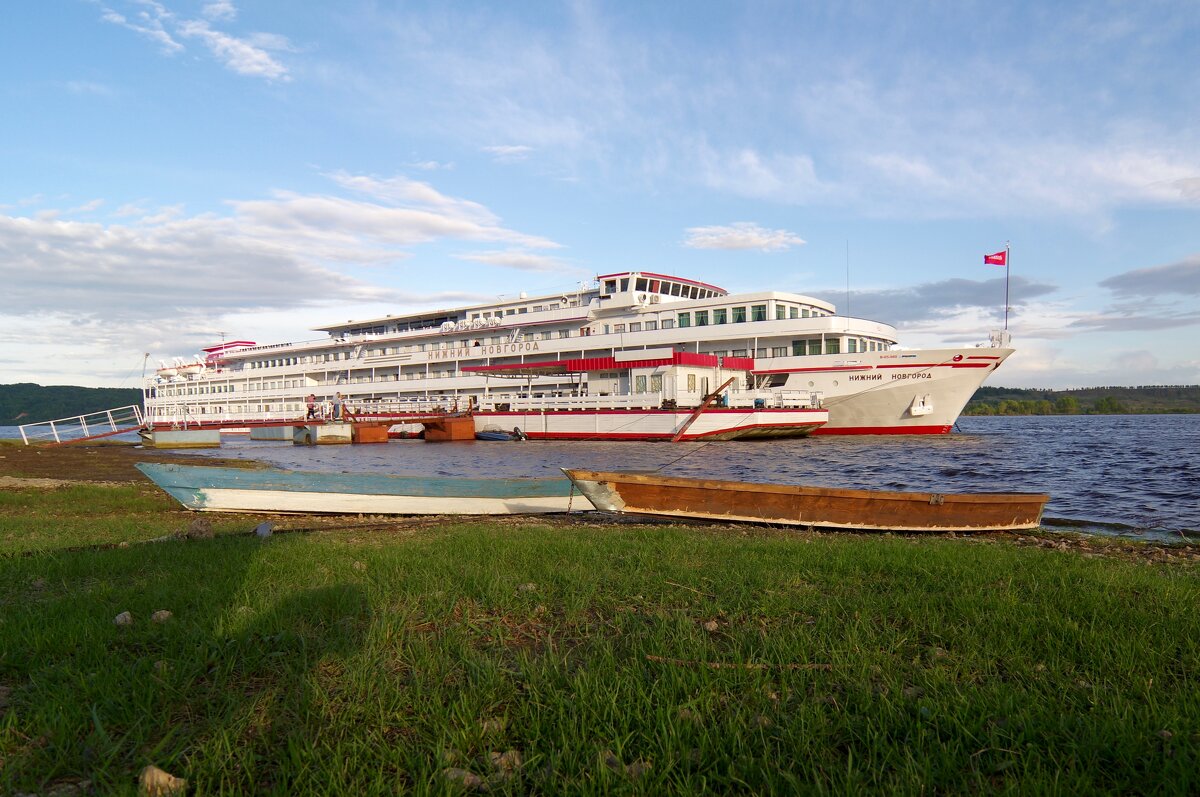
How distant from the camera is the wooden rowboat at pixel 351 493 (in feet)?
36.2

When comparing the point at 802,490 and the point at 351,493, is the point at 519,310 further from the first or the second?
the point at 802,490

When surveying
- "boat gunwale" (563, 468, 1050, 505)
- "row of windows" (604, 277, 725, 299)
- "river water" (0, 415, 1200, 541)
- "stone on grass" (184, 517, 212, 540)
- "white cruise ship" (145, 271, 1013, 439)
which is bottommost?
"river water" (0, 415, 1200, 541)

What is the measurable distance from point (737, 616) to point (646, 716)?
1.63 m

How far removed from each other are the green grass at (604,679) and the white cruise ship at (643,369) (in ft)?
91.9

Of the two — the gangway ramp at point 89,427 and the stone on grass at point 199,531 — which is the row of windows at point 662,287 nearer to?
the gangway ramp at point 89,427

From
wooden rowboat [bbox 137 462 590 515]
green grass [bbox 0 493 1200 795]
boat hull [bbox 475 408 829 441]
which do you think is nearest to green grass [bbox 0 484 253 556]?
wooden rowboat [bbox 137 462 590 515]

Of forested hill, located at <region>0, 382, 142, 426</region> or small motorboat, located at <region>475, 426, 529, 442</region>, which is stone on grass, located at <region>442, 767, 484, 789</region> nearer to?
small motorboat, located at <region>475, 426, 529, 442</region>

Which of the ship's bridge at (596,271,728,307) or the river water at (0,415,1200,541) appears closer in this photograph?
the river water at (0,415,1200,541)

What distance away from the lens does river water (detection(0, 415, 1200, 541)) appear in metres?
13.6

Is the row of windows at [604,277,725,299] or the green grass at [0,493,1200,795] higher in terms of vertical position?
the row of windows at [604,277,725,299]

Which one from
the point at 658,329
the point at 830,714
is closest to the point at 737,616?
the point at 830,714

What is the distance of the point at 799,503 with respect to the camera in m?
9.46

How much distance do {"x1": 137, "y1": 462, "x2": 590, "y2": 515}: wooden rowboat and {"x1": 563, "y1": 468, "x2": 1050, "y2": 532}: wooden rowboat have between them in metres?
1.61

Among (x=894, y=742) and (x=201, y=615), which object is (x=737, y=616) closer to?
(x=894, y=742)
